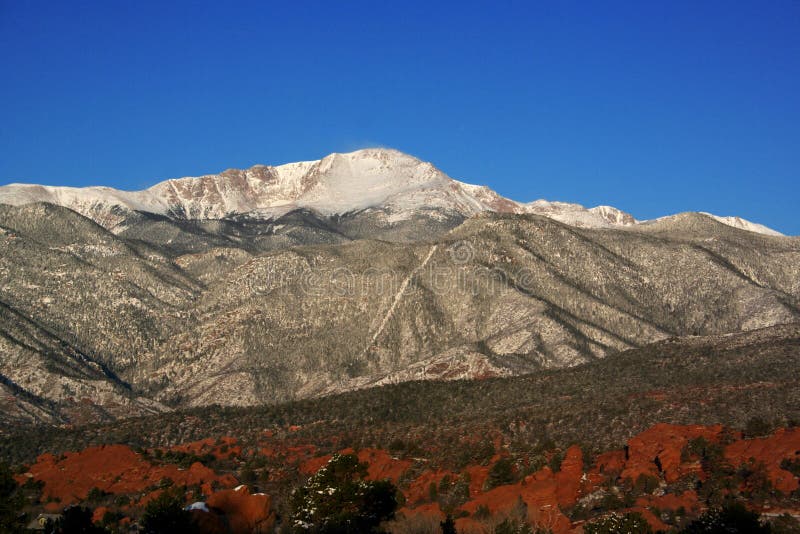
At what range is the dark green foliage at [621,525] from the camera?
5041cm

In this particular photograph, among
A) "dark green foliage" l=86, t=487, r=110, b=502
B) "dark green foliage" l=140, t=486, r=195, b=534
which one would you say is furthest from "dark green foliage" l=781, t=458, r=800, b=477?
"dark green foliage" l=86, t=487, r=110, b=502

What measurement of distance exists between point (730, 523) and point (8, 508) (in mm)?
36369

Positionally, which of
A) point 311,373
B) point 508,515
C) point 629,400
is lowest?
point 508,515

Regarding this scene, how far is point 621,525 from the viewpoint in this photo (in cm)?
5078

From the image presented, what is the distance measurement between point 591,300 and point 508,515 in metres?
119

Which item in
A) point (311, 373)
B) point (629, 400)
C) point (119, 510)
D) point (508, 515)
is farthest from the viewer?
point (311, 373)

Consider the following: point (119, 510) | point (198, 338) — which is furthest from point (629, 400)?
point (198, 338)

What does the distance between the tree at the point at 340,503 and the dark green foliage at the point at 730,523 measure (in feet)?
60.6

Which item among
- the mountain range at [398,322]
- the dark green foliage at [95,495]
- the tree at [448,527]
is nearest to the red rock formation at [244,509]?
the tree at [448,527]

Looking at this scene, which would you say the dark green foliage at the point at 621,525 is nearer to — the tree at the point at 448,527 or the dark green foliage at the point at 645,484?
the tree at the point at 448,527

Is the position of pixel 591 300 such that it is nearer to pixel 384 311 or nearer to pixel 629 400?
pixel 384 311

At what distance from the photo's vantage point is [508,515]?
59062mm

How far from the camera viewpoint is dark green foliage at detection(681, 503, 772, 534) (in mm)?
47938

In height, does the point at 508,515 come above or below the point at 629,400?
below
